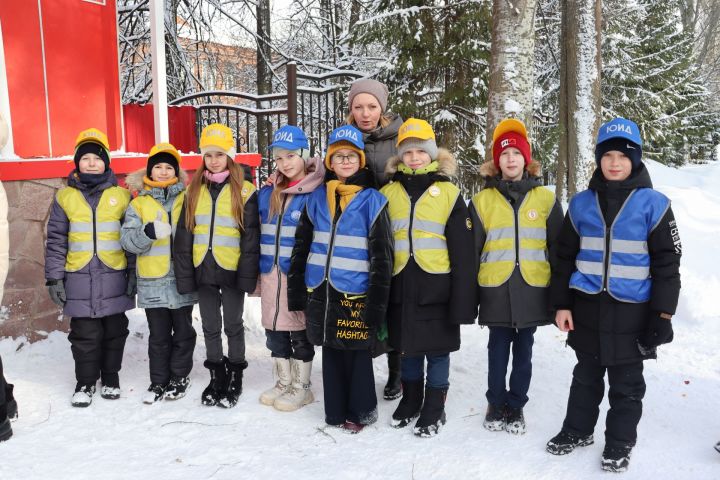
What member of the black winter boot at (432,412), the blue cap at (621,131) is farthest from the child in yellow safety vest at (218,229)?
the blue cap at (621,131)

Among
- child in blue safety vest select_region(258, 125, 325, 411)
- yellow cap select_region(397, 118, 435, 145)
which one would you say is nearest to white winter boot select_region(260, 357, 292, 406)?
child in blue safety vest select_region(258, 125, 325, 411)

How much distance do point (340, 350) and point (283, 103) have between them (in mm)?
14514

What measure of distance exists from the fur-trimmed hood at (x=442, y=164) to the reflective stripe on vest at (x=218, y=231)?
105 cm

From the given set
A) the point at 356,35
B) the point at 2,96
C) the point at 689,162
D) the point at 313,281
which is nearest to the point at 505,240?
Answer: the point at 313,281

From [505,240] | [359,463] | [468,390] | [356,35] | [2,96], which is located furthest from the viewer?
[356,35]

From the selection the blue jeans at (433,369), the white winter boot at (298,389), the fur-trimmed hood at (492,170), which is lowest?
the white winter boot at (298,389)

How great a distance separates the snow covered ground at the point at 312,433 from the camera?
2924mm

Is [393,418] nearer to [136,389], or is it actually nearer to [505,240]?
[505,240]

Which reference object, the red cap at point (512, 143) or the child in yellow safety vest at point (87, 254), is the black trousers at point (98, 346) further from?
the red cap at point (512, 143)

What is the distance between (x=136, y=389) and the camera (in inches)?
154

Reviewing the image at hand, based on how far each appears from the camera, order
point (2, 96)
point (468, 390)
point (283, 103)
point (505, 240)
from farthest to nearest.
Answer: point (283, 103) → point (2, 96) → point (468, 390) → point (505, 240)

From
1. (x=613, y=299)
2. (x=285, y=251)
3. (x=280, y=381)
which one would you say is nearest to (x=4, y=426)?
(x=280, y=381)

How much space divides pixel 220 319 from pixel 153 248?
0.65 meters

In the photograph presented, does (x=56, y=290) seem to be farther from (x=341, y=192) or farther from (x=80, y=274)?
(x=341, y=192)
